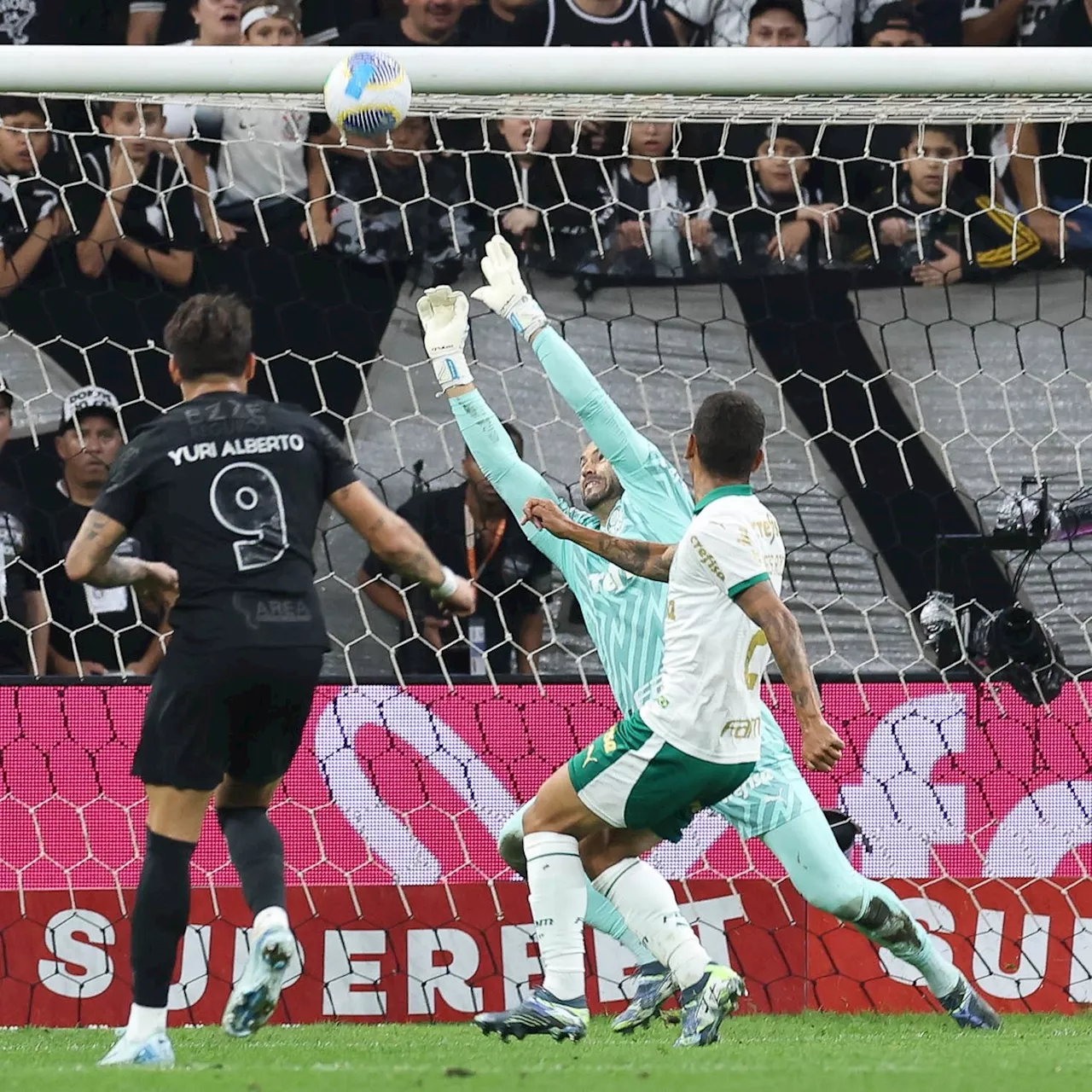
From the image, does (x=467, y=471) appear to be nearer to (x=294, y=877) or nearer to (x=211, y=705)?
(x=294, y=877)

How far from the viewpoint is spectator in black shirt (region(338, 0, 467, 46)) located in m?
7.27

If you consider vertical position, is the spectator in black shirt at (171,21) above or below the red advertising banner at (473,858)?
above

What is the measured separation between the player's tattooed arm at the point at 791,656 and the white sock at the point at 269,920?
1235mm

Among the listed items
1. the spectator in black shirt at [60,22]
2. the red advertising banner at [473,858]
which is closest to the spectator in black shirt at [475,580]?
the red advertising banner at [473,858]

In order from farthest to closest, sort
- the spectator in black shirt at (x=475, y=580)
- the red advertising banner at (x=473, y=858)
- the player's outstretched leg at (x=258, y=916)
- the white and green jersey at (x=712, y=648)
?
the spectator in black shirt at (x=475, y=580), the red advertising banner at (x=473, y=858), the white and green jersey at (x=712, y=648), the player's outstretched leg at (x=258, y=916)

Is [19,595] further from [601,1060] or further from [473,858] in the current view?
[601,1060]

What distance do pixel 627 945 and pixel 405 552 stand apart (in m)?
1.67

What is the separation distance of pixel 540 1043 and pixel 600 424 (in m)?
1.72

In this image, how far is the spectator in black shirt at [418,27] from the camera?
7.27 metres

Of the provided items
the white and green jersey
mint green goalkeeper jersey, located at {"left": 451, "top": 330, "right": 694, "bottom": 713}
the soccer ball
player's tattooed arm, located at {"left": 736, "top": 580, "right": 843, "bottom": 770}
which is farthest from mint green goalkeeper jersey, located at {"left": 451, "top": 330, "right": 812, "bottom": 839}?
player's tattooed arm, located at {"left": 736, "top": 580, "right": 843, "bottom": 770}

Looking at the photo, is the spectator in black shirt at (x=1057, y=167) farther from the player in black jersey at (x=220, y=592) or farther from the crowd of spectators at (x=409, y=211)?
the player in black jersey at (x=220, y=592)

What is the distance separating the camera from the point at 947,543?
6.73m

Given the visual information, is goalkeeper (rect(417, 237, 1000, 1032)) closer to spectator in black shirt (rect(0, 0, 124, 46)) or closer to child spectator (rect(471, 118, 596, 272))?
child spectator (rect(471, 118, 596, 272))

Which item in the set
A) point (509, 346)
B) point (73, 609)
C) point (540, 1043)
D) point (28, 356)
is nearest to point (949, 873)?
point (540, 1043)
